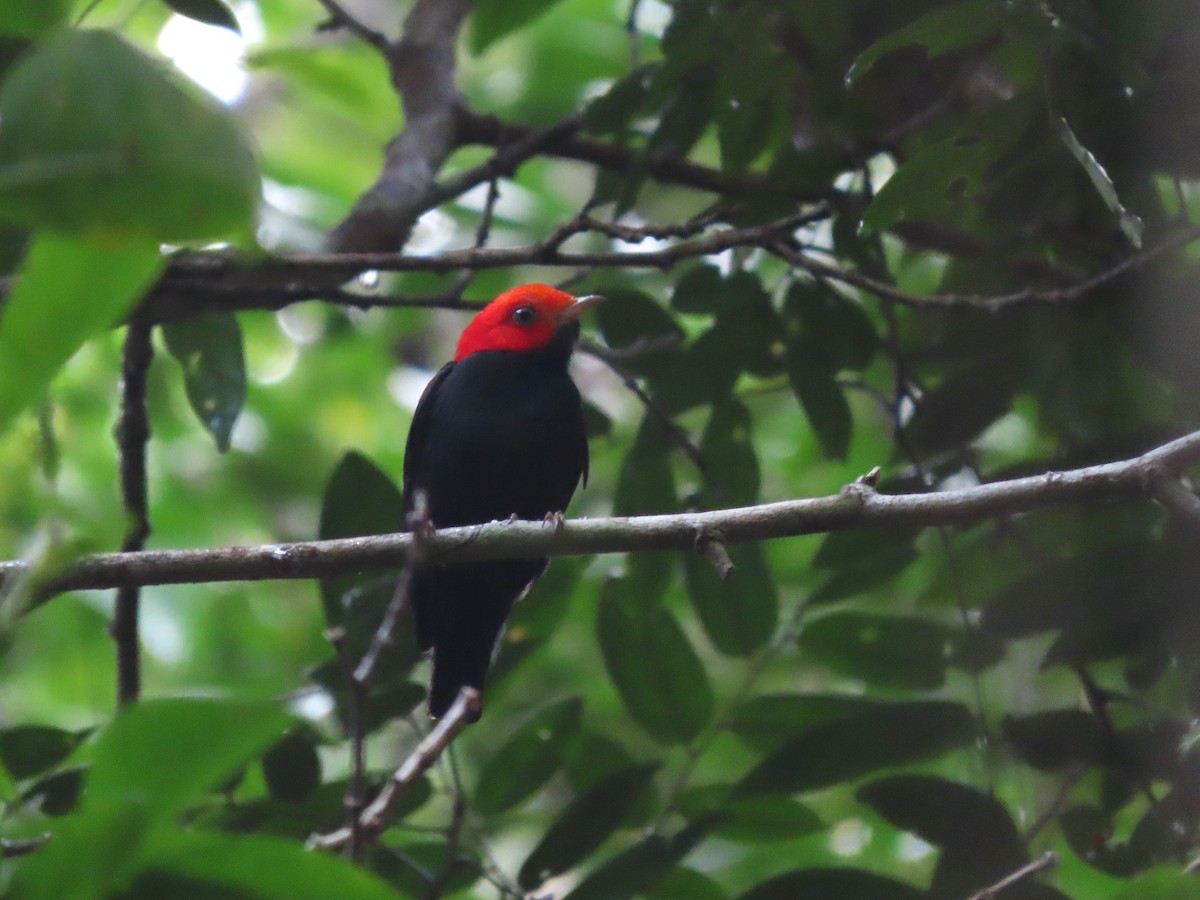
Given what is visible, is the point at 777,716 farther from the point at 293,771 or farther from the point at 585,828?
the point at 293,771

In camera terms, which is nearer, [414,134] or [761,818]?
[761,818]

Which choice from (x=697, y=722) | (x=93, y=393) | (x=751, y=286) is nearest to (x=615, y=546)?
(x=697, y=722)

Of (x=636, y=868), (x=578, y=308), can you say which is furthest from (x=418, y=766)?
(x=578, y=308)

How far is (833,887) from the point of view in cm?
268

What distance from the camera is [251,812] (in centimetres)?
286

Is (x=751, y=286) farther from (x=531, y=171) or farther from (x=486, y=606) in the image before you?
(x=531, y=171)

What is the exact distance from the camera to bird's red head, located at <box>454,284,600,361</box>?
4.62 meters

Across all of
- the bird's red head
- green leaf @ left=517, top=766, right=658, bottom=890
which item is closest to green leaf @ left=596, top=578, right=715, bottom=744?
green leaf @ left=517, top=766, right=658, bottom=890

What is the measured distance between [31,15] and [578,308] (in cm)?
248

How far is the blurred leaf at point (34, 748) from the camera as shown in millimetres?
2672

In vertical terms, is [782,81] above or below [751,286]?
above

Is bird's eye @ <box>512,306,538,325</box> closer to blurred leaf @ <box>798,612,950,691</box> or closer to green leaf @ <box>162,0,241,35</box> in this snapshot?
blurred leaf @ <box>798,612,950,691</box>

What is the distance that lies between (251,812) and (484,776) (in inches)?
25.0

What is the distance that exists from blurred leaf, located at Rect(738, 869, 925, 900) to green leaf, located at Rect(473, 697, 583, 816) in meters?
0.69
